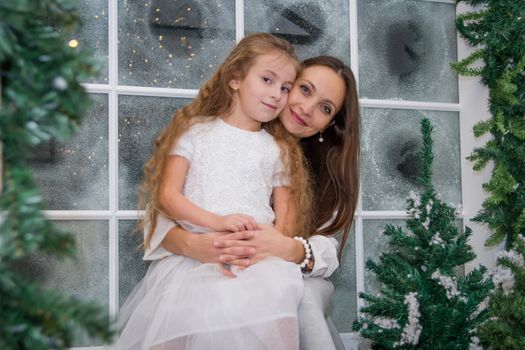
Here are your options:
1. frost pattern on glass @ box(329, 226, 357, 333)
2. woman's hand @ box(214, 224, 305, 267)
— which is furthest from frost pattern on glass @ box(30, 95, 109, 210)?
frost pattern on glass @ box(329, 226, 357, 333)

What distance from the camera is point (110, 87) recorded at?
92.5 inches

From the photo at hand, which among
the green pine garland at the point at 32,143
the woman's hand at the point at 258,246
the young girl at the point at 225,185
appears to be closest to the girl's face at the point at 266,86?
the young girl at the point at 225,185

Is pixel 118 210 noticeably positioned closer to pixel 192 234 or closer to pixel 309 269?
pixel 192 234

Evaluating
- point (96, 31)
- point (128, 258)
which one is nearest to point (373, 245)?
point (128, 258)

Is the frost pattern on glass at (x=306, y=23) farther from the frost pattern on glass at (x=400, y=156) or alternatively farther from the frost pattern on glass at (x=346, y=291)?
the frost pattern on glass at (x=346, y=291)

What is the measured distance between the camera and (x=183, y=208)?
206cm

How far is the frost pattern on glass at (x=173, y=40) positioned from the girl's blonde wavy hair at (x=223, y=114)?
0.58ft

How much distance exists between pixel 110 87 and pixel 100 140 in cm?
18

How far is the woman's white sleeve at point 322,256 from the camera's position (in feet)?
6.98

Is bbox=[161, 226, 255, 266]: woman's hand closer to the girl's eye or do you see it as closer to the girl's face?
the girl's face

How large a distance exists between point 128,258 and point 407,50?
51.6 inches

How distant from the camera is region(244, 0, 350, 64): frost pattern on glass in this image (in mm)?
2543

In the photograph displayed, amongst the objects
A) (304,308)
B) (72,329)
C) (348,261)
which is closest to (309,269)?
(304,308)

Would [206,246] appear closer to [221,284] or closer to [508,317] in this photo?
[221,284]
